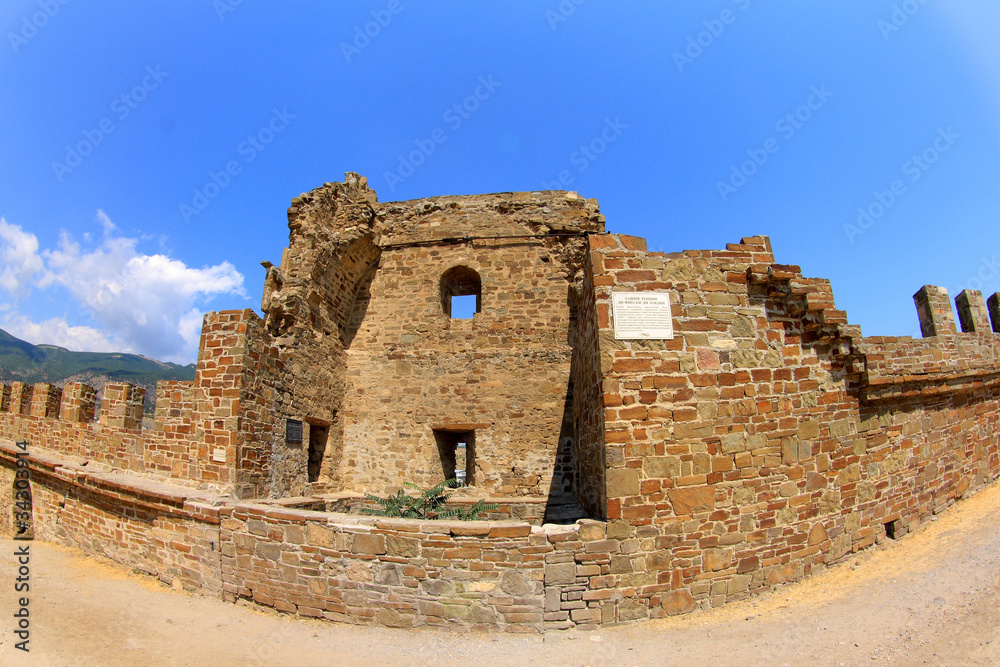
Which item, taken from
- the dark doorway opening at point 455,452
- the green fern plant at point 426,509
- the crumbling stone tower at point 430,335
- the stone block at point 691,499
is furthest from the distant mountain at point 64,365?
the stone block at point 691,499

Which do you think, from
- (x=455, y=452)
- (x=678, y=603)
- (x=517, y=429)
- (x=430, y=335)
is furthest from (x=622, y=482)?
(x=430, y=335)

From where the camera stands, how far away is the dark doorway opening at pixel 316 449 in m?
9.62

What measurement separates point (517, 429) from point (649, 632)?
5.32 metres

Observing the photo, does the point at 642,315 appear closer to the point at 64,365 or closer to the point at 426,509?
the point at 426,509

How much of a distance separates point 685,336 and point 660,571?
105 inches

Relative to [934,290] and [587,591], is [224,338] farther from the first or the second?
[934,290]

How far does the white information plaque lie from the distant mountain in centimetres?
6330

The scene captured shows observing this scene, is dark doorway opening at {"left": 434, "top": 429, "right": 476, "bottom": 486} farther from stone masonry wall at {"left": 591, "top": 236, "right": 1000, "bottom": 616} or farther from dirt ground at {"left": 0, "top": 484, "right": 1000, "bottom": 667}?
stone masonry wall at {"left": 591, "top": 236, "right": 1000, "bottom": 616}

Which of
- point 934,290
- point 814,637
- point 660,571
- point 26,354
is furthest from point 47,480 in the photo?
point 26,354

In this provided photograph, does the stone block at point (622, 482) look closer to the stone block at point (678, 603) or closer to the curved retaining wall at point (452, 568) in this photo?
the curved retaining wall at point (452, 568)

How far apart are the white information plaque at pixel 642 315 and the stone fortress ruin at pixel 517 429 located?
0.03 meters

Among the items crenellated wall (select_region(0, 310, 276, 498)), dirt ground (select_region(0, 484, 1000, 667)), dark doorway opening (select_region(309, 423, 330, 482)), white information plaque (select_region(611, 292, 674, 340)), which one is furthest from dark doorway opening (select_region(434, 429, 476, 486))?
white information plaque (select_region(611, 292, 674, 340))

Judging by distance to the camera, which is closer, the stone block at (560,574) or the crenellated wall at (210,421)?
the stone block at (560,574)

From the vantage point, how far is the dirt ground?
435cm
